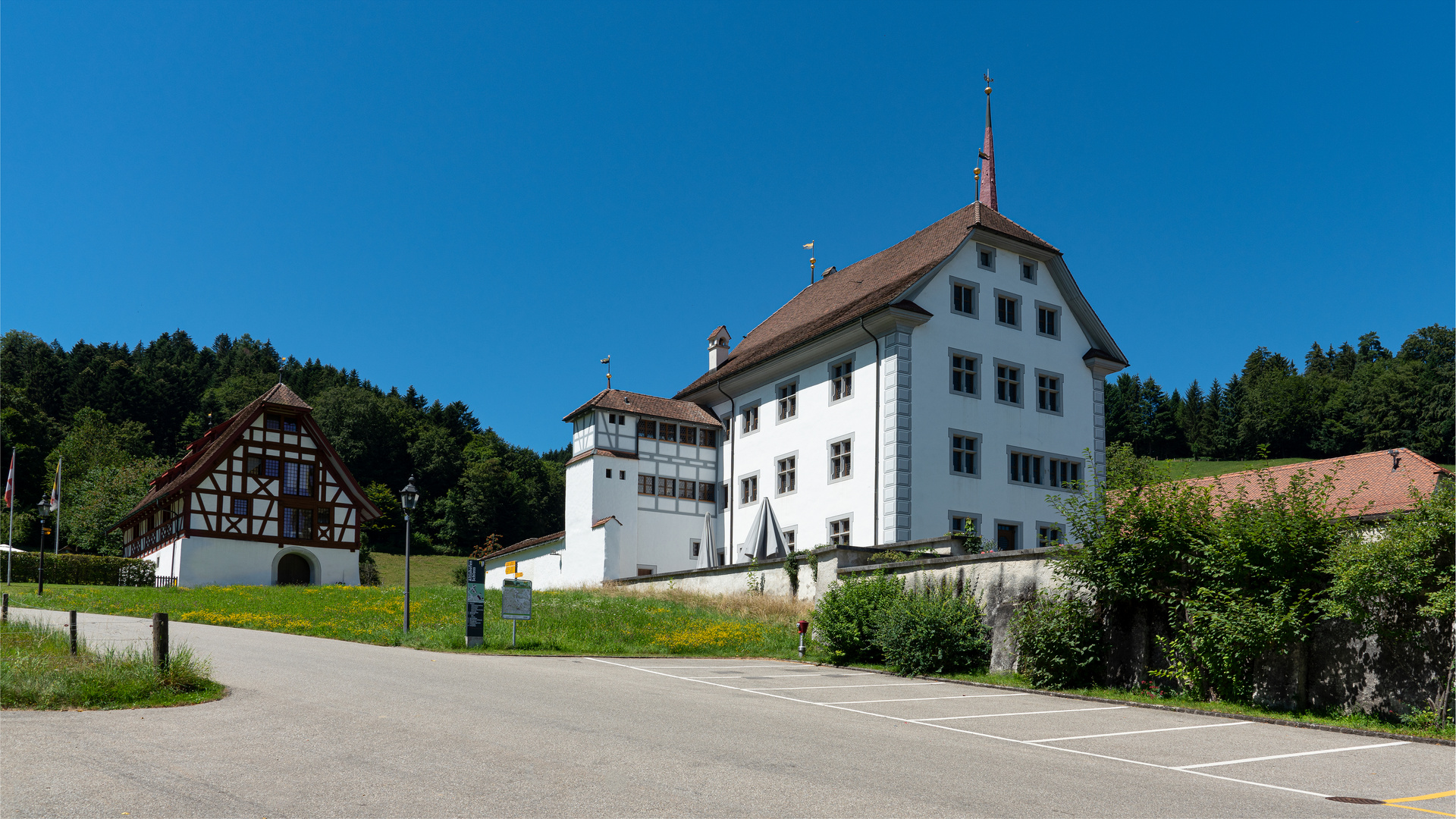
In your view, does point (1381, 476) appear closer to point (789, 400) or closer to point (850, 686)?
point (789, 400)

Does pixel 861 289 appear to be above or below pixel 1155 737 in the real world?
above

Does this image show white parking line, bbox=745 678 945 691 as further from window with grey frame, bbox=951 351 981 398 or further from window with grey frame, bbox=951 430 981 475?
window with grey frame, bbox=951 351 981 398

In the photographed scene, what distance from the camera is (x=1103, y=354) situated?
128 feet

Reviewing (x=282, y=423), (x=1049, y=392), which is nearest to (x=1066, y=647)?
(x=1049, y=392)

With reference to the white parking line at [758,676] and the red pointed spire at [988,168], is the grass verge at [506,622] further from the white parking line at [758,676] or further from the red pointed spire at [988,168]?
the red pointed spire at [988,168]

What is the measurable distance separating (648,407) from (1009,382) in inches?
580

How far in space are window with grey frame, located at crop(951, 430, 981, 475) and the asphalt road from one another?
1940 cm

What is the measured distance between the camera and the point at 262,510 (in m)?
51.0

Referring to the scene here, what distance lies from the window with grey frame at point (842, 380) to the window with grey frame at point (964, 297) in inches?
157

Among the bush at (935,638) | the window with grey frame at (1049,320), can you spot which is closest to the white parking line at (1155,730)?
the bush at (935,638)

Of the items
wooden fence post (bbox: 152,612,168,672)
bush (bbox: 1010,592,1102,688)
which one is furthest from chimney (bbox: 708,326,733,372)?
wooden fence post (bbox: 152,612,168,672)

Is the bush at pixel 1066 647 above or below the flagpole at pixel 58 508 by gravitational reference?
below

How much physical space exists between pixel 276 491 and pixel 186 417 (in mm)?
55852

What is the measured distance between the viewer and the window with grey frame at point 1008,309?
37219 millimetres
